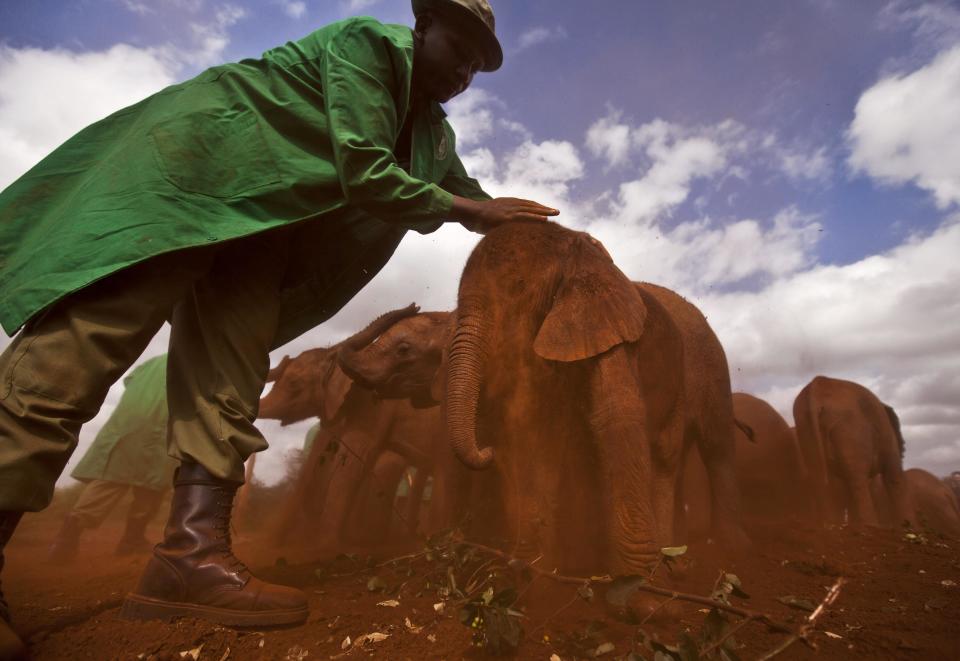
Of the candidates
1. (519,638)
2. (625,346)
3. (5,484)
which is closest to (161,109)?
(5,484)

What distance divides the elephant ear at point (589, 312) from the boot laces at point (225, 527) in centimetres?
197

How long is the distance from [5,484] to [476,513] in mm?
2968

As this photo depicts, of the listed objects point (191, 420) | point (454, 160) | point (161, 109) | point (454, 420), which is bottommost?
point (191, 420)

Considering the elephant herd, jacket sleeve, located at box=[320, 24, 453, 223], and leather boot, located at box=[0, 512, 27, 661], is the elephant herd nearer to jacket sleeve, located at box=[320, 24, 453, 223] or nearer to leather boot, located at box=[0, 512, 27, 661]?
jacket sleeve, located at box=[320, 24, 453, 223]

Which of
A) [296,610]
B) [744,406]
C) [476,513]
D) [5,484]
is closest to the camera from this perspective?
[5,484]

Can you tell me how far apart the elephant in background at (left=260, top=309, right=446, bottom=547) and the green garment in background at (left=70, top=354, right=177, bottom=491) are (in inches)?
79.4

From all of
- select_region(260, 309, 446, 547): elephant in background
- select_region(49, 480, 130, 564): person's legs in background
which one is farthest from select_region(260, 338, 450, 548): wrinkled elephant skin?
select_region(49, 480, 130, 564): person's legs in background

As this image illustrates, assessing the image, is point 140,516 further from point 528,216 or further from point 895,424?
point 895,424

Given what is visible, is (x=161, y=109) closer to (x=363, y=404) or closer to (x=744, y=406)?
(x=363, y=404)

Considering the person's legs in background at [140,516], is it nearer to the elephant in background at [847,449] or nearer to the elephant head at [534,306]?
the elephant head at [534,306]

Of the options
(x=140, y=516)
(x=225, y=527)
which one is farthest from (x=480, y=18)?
(x=140, y=516)

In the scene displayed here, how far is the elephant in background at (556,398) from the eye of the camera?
314 centimetres

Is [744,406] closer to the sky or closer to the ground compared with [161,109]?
closer to the sky

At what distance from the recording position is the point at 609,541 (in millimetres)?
3102
